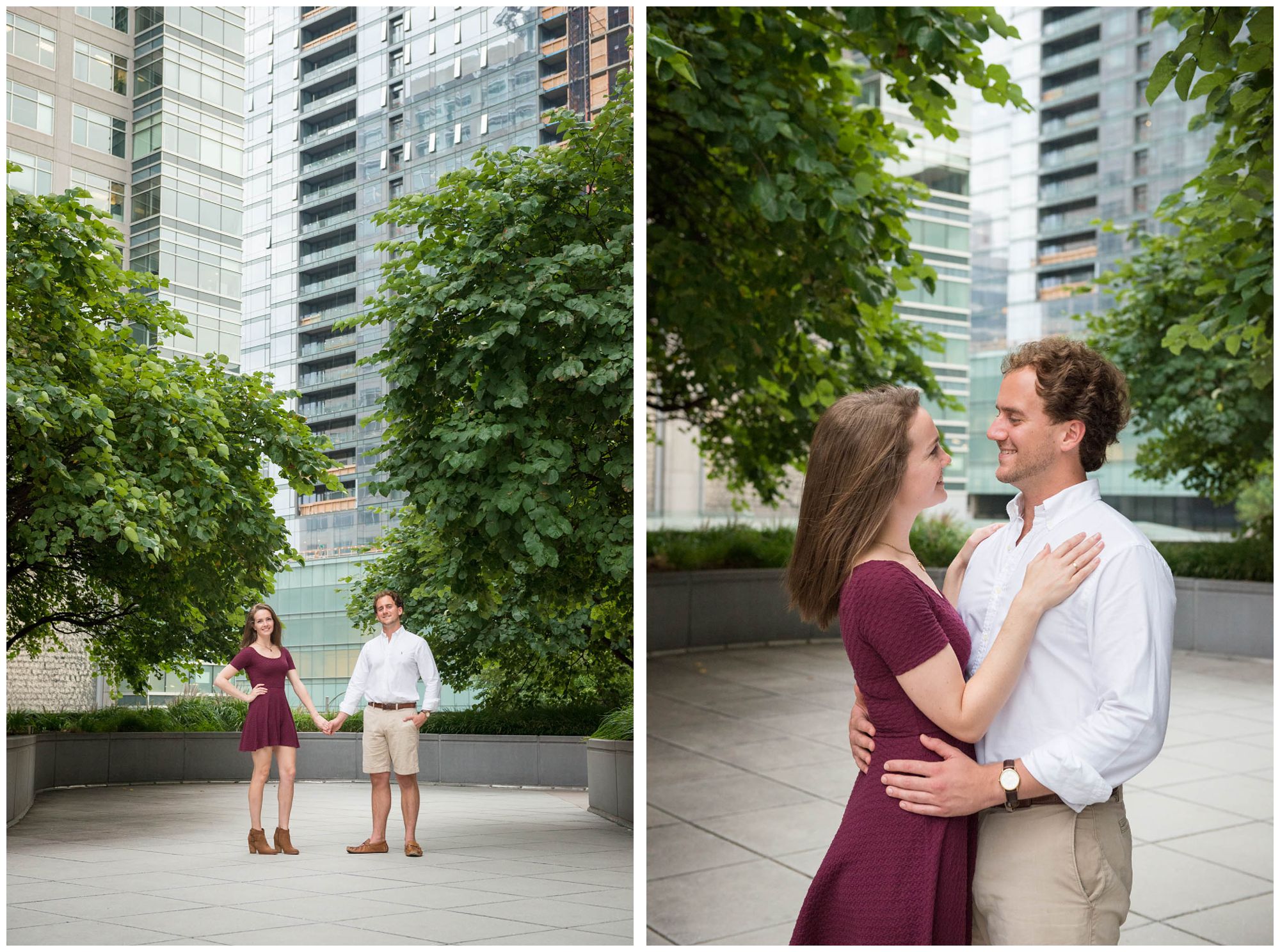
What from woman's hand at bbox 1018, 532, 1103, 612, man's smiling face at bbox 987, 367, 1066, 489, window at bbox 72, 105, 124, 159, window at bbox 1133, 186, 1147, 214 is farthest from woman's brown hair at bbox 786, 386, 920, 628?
window at bbox 1133, 186, 1147, 214

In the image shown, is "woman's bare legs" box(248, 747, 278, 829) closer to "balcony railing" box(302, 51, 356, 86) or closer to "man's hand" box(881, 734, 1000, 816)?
"balcony railing" box(302, 51, 356, 86)

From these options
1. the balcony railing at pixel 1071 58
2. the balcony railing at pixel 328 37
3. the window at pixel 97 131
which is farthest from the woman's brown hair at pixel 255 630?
the balcony railing at pixel 1071 58

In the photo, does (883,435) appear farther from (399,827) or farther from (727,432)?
(727,432)

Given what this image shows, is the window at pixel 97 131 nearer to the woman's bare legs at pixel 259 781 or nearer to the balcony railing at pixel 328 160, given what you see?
the balcony railing at pixel 328 160

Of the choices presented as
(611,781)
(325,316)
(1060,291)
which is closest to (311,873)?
(611,781)

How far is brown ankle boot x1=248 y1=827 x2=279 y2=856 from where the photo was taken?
3967 mm

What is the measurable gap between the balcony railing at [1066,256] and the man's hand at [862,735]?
46.0 ft

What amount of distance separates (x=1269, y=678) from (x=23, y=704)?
1008cm

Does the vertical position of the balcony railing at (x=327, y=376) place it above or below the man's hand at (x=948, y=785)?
above

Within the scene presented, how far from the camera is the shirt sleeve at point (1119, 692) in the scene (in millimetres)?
2006

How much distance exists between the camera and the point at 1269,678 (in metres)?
10.3

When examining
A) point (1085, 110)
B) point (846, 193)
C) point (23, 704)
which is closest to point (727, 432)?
point (846, 193)

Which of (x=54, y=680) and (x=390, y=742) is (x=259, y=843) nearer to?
(x=390, y=742)

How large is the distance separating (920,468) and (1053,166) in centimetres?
1416
